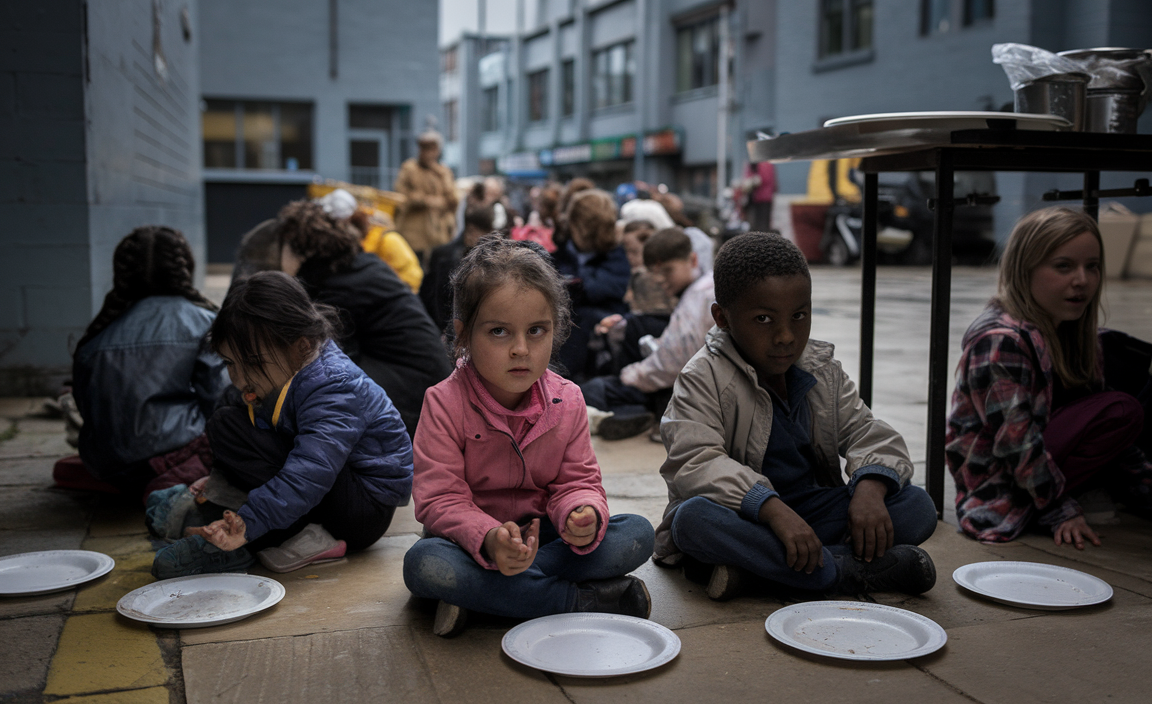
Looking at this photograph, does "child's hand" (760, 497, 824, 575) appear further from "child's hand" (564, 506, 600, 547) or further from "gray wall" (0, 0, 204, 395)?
"gray wall" (0, 0, 204, 395)

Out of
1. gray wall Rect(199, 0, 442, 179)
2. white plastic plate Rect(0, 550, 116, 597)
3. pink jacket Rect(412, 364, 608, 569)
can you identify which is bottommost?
white plastic plate Rect(0, 550, 116, 597)

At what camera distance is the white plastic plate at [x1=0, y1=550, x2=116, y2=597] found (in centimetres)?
262

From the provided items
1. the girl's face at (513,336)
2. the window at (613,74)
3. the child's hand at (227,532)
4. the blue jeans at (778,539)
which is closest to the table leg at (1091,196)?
the blue jeans at (778,539)

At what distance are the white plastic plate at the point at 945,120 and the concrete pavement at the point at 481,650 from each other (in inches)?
50.6

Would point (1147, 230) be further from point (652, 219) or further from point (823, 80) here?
point (652, 219)

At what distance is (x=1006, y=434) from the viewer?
124 inches

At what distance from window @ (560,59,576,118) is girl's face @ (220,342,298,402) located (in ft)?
113

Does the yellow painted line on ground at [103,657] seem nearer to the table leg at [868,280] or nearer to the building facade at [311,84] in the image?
the table leg at [868,280]

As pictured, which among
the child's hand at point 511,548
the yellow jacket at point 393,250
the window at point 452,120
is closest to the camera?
the child's hand at point 511,548

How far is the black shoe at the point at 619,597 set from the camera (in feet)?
8.07

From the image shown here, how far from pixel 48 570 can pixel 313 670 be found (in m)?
1.07

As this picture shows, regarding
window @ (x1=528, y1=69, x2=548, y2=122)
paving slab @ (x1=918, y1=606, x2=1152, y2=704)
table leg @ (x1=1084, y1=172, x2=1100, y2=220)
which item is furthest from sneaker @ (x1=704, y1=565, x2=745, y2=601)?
window @ (x1=528, y1=69, x2=548, y2=122)

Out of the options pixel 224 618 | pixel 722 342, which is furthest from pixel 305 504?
pixel 722 342

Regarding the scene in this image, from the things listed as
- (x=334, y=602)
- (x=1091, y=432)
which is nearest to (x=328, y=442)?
(x=334, y=602)
